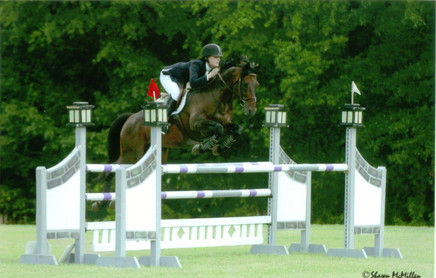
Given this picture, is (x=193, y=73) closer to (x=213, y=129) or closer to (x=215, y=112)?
(x=215, y=112)

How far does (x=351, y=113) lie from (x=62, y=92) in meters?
11.2

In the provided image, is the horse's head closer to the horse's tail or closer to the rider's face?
the rider's face

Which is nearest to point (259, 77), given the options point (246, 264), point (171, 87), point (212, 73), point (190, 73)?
point (171, 87)

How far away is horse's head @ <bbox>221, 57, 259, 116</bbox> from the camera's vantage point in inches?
335

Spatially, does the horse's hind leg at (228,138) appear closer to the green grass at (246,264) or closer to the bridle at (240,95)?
the bridle at (240,95)

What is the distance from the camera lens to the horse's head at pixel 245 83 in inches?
335

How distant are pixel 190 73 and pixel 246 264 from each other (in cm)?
216

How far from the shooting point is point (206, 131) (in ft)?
28.9

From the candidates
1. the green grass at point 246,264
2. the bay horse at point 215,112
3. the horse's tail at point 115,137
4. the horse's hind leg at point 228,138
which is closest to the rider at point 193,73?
the bay horse at point 215,112

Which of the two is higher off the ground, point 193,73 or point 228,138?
point 193,73


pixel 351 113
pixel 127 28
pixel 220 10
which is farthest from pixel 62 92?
pixel 351 113

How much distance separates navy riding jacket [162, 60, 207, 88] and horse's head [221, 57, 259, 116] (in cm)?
27

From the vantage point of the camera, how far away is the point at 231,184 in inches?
727

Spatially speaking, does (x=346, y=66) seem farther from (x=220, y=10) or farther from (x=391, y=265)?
(x=391, y=265)
